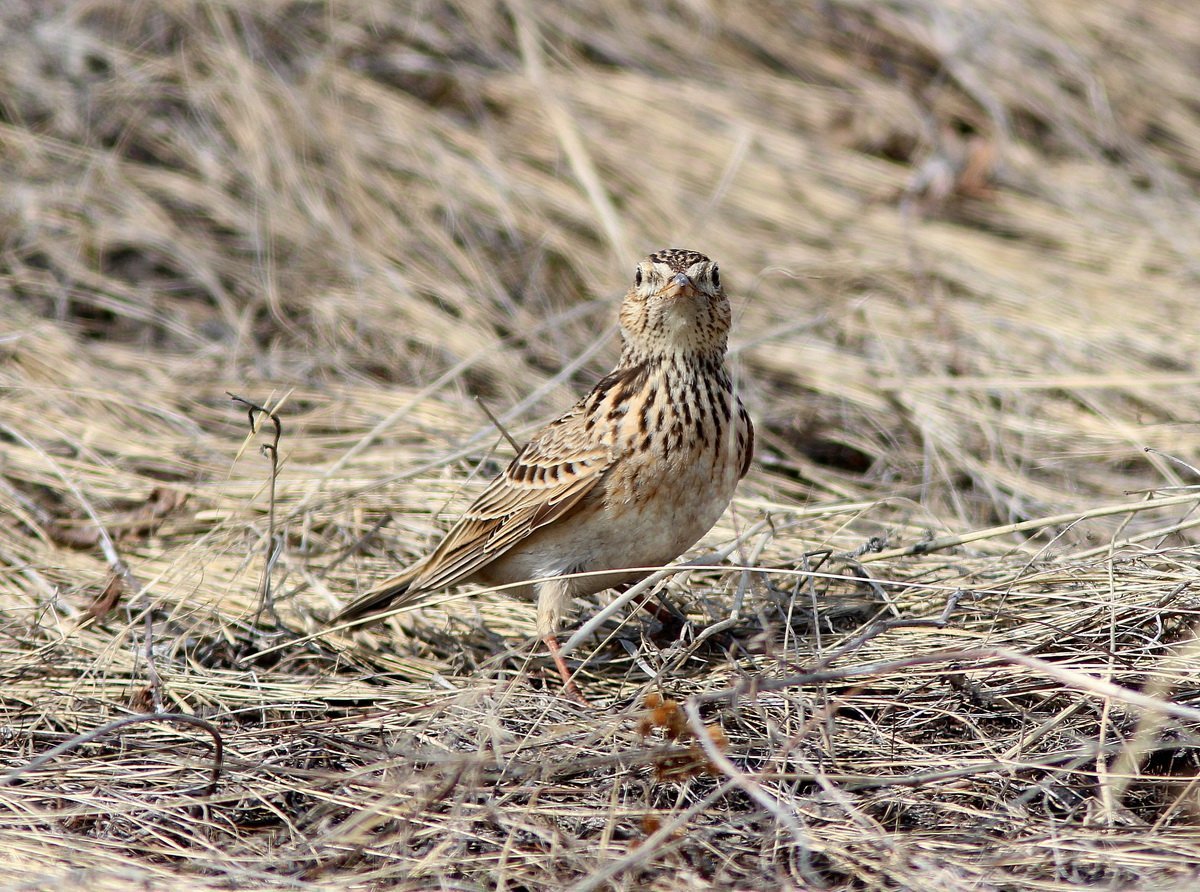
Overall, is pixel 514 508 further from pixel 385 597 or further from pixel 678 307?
pixel 678 307

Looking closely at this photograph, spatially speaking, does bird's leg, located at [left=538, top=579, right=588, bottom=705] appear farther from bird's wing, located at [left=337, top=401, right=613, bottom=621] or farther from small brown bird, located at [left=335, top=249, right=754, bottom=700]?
bird's wing, located at [left=337, top=401, right=613, bottom=621]

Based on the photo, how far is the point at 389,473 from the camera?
5977 millimetres

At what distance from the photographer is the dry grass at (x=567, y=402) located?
146 inches

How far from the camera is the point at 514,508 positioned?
4.88 m

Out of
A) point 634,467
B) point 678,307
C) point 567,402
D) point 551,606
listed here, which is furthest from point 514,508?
point 567,402

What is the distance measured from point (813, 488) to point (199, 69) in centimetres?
498

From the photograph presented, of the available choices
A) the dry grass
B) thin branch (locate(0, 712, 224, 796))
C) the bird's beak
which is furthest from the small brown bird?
thin branch (locate(0, 712, 224, 796))

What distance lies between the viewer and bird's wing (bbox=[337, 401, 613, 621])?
4.64 meters

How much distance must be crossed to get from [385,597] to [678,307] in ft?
4.96

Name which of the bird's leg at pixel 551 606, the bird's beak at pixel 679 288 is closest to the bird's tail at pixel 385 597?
the bird's leg at pixel 551 606

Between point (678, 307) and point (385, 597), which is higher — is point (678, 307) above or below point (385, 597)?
above

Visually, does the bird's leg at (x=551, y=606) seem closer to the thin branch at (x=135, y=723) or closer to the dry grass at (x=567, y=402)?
the dry grass at (x=567, y=402)

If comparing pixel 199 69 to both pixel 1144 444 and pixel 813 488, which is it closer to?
pixel 813 488

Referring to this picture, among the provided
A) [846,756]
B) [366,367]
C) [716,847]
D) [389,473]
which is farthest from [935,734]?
[366,367]
